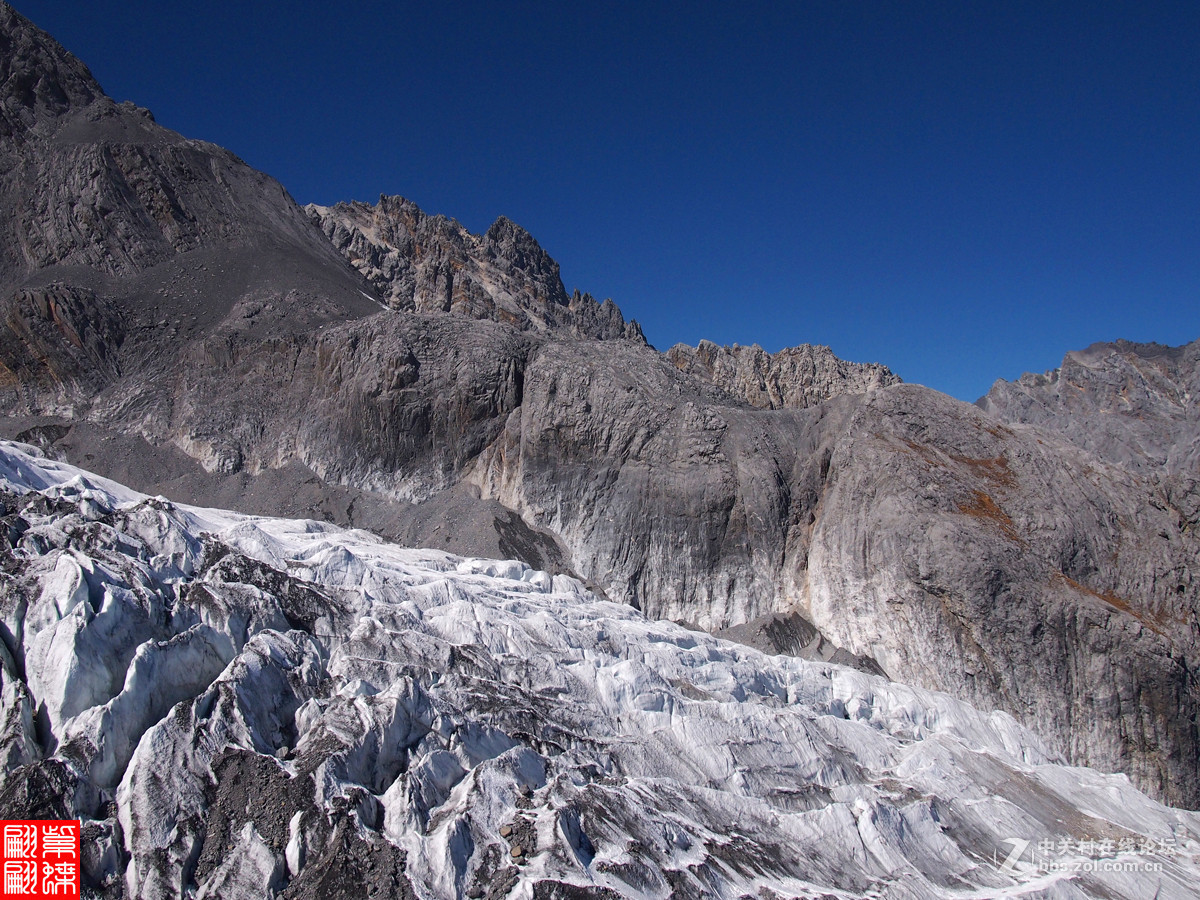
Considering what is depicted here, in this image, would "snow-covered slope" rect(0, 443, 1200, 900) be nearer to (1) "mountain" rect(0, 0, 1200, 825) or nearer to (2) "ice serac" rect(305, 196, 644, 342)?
(1) "mountain" rect(0, 0, 1200, 825)

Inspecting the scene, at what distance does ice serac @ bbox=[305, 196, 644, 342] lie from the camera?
254 feet

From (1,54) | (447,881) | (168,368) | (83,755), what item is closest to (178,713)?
(83,755)

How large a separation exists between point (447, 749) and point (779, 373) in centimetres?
6756

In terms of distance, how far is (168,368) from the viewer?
1721 inches

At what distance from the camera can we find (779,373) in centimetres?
8062

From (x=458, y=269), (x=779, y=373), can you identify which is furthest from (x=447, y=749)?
(x=458, y=269)

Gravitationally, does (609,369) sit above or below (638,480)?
above

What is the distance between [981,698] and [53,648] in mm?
28149

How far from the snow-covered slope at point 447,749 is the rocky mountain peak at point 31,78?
43.9 m

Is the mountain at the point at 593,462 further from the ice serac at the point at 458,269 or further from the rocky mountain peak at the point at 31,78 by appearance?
the ice serac at the point at 458,269

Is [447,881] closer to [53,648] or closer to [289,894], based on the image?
[289,894]

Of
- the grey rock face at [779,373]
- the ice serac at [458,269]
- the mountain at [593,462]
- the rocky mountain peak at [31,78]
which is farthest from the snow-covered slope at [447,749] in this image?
the grey rock face at [779,373]

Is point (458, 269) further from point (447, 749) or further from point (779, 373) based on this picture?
point (447, 749)

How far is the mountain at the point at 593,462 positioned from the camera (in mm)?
29609
